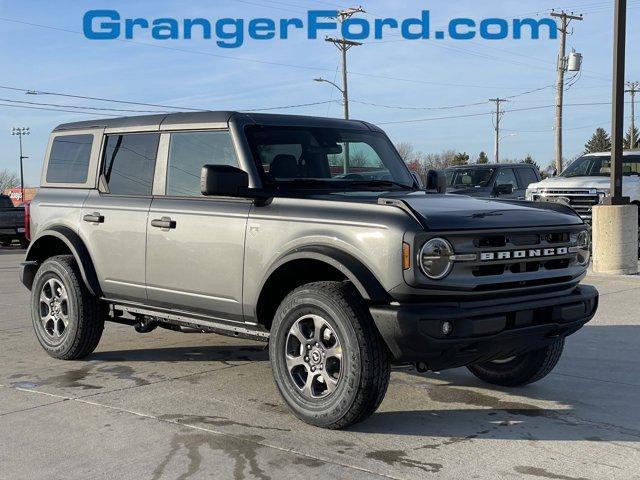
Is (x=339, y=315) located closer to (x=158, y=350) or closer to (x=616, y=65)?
(x=158, y=350)

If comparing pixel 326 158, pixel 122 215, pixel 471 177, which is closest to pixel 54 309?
pixel 122 215

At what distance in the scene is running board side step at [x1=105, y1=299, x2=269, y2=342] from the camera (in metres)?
5.47

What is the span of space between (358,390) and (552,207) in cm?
195

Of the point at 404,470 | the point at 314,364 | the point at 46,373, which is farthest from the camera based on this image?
the point at 46,373

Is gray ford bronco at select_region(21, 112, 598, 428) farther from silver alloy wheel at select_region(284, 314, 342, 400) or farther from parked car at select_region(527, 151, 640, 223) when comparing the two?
parked car at select_region(527, 151, 640, 223)

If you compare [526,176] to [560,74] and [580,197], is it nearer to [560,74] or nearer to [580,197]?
[580,197]

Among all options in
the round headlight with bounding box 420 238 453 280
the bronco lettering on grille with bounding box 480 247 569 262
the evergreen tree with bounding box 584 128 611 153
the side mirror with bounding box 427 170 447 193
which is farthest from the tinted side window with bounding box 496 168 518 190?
the evergreen tree with bounding box 584 128 611 153

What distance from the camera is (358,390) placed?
4.54m

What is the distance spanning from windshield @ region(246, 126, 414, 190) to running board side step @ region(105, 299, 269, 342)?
100 centimetres

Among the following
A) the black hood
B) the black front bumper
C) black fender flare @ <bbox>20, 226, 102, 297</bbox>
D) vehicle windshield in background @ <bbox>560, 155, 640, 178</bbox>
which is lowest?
the black front bumper

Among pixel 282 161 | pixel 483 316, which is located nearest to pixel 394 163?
pixel 282 161

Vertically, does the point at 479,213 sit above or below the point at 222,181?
below

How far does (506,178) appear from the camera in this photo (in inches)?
724

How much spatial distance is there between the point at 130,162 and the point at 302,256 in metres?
2.20
